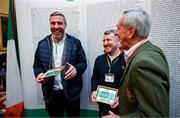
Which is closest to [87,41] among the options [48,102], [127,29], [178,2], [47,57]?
[47,57]

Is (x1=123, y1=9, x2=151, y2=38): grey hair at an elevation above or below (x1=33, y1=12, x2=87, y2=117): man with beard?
above

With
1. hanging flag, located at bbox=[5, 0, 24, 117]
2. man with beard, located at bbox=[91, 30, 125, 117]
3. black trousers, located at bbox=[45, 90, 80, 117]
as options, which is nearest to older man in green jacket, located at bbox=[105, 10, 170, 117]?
man with beard, located at bbox=[91, 30, 125, 117]

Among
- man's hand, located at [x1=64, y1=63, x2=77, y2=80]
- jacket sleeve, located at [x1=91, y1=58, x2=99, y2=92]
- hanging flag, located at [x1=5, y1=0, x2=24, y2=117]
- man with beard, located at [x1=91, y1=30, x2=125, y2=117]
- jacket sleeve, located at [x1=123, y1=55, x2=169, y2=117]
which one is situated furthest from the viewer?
hanging flag, located at [x1=5, y1=0, x2=24, y2=117]

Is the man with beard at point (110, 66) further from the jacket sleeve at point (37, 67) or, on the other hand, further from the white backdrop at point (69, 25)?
the jacket sleeve at point (37, 67)

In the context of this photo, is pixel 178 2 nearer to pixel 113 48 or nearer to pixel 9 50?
pixel 113 48

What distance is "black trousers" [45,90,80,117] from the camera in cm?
264

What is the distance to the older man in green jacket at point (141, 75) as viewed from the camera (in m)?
1.23

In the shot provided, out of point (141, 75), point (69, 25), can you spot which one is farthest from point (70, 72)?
point (141, 75)

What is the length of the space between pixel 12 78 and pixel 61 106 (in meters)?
0.74

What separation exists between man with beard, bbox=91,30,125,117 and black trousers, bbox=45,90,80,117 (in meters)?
0.40

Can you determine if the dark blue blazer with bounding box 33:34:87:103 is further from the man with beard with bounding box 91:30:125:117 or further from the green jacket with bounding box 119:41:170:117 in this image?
the green jacket with bounding box 119:41:170:117

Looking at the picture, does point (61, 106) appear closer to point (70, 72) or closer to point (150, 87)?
point (70, 72)

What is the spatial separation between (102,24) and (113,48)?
47cm

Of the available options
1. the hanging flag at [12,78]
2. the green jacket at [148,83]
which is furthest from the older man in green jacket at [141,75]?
the hanging flag at [12,78]
